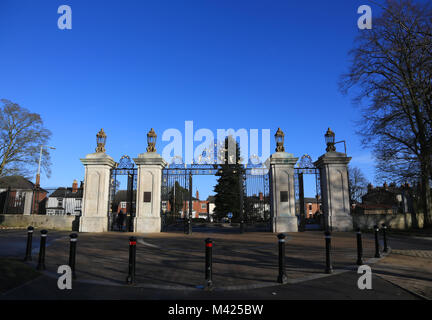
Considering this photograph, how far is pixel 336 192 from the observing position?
16.4 meters

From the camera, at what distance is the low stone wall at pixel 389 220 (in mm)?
16805

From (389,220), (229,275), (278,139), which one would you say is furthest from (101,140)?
(389,220)

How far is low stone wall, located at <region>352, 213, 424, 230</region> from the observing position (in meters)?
16.8

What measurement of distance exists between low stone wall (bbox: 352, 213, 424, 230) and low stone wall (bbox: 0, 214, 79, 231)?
1686 cm

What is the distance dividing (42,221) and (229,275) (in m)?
16.0

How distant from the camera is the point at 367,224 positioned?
16969mm

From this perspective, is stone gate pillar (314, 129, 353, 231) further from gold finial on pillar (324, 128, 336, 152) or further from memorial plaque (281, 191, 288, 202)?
memorial plaque (281, 191, 288, 202)

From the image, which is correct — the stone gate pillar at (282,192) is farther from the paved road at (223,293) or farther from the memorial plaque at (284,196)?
the paved road at (223,293)

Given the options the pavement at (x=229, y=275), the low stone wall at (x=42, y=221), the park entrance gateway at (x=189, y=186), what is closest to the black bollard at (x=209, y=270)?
the pavement at (x=229, y=275)

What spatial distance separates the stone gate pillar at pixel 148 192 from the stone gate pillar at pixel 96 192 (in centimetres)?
199

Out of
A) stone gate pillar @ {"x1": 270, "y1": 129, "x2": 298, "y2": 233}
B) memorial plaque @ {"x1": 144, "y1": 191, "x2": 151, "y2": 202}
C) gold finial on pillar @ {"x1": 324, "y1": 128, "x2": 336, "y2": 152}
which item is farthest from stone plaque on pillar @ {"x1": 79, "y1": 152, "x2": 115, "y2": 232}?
gold finial on pillar @ {"x1": 324, "y1": 128, "x2": 336, "y2": 152}

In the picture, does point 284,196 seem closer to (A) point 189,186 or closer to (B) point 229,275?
(A) point 189,186

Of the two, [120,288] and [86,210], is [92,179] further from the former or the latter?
[120,288]
